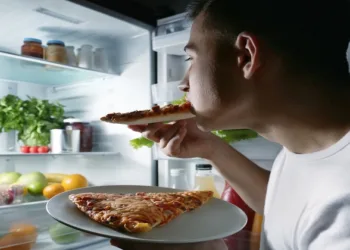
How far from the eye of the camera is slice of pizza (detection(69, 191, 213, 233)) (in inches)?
24.5

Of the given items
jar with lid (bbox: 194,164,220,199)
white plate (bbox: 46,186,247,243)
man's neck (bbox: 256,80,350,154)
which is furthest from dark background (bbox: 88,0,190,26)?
man's neck (bbox: 256,80,350,154)

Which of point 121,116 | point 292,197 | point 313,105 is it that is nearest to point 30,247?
point 121,116

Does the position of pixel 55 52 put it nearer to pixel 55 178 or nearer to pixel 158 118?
pixel 55 178

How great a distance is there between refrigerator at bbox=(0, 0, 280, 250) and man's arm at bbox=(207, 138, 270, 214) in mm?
358

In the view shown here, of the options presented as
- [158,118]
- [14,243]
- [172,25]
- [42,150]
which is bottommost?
[14,243]

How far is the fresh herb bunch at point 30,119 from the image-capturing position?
5.32ft

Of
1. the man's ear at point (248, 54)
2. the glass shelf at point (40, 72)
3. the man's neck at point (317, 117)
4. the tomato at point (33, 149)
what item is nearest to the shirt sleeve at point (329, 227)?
the man's neck at point (317, 117)

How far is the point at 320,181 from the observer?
0.60 metres

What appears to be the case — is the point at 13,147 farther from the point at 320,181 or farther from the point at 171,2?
the point at 320,181

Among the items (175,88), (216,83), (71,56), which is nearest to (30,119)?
(71,56)

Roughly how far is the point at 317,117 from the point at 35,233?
33.5 inches

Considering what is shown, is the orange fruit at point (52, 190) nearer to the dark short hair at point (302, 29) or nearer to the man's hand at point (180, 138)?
the man's hand at point (180, 138)

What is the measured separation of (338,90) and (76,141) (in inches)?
53.1

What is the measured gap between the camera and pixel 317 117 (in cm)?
60
